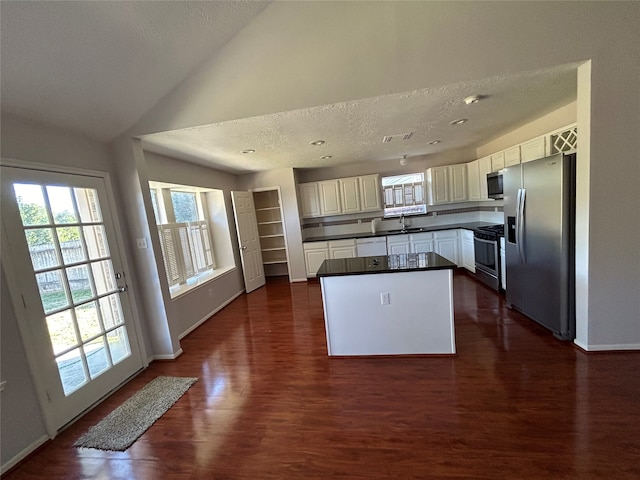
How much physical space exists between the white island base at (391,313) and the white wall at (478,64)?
3.87ft

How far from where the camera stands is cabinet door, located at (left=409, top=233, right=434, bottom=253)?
5.07 metres

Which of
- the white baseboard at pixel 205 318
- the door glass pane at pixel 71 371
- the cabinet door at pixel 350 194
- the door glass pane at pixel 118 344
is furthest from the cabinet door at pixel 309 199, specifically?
the door glass pane at pixel 71 371

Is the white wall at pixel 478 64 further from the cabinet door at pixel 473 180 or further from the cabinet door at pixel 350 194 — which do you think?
the cabinet door at pixel 350 194

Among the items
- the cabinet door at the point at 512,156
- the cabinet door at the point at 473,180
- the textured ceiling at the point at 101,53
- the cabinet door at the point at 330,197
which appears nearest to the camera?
the textured ceiling at the point at 101,53

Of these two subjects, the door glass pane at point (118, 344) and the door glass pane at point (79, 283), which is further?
the door glass pane at point (118, 344)

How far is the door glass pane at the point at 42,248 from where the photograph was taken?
1891 mm

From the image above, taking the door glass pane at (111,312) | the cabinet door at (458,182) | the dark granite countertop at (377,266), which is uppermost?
the cabinet door at (458,182)

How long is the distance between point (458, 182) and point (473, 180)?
0.98 ft

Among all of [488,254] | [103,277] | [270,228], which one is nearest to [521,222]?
[488,254]

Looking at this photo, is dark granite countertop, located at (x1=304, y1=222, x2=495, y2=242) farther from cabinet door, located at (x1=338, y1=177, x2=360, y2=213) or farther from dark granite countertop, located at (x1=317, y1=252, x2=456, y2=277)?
dark granite countertop, located at (x1=317, y1=252, x2=456, y2=277)

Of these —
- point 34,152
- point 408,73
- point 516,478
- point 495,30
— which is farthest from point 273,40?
point 516,478

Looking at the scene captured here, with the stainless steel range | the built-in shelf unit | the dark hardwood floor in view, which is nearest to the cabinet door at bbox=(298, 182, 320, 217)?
the built-in shelf unit

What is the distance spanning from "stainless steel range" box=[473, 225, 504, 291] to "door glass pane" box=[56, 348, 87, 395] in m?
4.78

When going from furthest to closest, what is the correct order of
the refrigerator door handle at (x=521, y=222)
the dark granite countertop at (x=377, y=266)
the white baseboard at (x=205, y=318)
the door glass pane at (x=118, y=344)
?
the white baseboard at (x=205, y=318) → the refrigerator door handle at (x=521, y=222) → the door glass pane at (x=118, y=344) → the dark granite countertop at (x=377, y=266)
